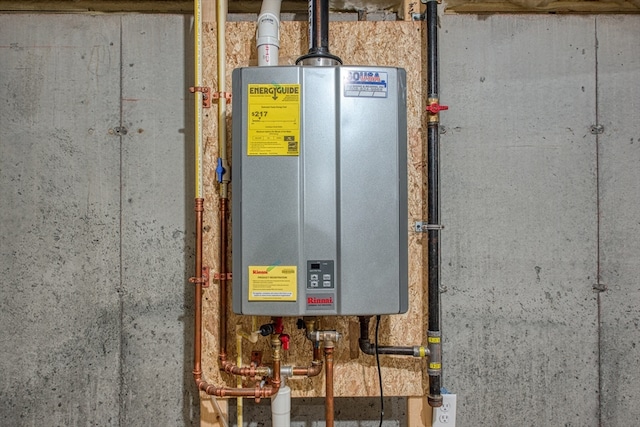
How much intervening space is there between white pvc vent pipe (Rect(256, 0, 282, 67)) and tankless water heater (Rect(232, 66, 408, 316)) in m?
0.12

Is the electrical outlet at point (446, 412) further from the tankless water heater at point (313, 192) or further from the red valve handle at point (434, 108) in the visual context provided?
the red valve handle at point (434, 108)

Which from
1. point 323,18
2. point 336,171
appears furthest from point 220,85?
point 336,171

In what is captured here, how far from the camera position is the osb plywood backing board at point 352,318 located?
117 cm

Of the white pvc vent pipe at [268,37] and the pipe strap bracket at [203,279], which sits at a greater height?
the white pvc vent pipe at [268,37]

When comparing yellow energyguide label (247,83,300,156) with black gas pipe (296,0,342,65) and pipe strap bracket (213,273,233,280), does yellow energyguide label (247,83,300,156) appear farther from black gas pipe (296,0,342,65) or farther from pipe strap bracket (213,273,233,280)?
pipe strap bracket (213,273,233,280)

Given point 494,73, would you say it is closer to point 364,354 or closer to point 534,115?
point 534,115

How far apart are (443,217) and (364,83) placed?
61cm

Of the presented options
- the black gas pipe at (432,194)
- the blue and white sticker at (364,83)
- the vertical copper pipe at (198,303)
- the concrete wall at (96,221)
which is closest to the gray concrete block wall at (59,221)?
the concrete wall at (96,221)

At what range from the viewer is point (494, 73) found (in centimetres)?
133

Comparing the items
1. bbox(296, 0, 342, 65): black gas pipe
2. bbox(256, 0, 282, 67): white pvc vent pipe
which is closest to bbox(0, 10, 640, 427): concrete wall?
bbox(256, 0, 282, 67): white pvc vent pipe

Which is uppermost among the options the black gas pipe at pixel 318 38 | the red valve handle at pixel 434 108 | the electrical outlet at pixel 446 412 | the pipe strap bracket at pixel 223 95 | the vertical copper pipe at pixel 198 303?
the black gas pipe at pixel 318 38

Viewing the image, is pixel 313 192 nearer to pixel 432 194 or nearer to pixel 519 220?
pixel 432 194

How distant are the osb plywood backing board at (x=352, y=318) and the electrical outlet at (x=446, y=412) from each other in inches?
3.8

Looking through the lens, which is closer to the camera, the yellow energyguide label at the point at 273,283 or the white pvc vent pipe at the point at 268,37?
the yellow energyguide label at the point at 273,283
